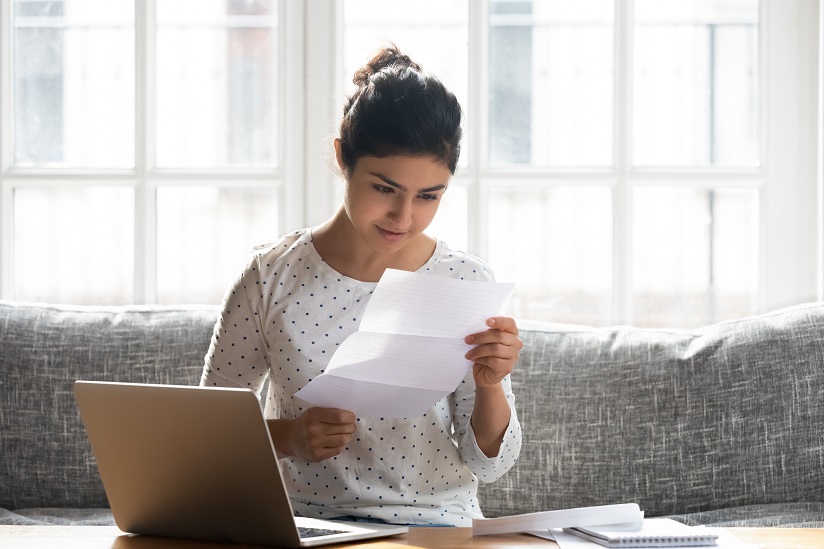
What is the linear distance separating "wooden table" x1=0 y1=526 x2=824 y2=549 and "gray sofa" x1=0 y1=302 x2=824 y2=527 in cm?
66

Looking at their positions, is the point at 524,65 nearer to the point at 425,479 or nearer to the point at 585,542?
the point at 425,479

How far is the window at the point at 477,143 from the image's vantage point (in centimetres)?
239

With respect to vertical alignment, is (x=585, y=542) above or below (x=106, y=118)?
below

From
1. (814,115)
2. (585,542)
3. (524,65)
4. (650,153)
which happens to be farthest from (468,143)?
(585,542)

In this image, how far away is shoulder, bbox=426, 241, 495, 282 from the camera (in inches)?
61.2

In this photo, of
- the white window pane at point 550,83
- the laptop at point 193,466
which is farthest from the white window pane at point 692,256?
the laptop at point 193,466

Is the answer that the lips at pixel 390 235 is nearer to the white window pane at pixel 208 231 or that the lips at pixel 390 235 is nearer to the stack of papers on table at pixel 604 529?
the stack of papers on table at pixel 604 529

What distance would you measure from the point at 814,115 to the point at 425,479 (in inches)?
57.1

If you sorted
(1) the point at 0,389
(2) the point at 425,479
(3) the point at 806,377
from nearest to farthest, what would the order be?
(2) the point at 425,479, (3) the point at 806,377, (1) the point at 0,389

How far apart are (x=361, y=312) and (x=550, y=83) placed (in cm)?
115

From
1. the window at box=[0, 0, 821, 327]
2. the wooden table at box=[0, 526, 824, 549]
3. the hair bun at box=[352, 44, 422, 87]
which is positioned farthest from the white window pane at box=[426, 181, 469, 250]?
the wooden table at box=[0, 526, 824, 549]

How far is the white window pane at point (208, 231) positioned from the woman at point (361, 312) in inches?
35.1

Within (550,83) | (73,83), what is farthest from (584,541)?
(73,83)

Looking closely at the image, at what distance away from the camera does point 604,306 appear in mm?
2445
